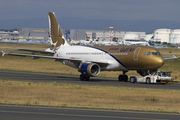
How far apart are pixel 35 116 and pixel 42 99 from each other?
8.39 m

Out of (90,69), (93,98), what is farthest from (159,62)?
(93,98)

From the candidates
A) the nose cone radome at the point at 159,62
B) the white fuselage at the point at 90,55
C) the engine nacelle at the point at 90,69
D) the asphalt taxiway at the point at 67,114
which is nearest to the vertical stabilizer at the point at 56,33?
the white fuselage at the point at 90,55

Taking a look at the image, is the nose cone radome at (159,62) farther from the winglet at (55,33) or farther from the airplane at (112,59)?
the winglet at (55,33)

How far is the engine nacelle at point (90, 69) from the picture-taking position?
44781 mm

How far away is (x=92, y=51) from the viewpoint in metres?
49.1

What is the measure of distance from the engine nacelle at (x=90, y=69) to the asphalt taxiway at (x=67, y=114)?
79.0 feet

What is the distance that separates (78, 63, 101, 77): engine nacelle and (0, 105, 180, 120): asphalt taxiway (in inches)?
948

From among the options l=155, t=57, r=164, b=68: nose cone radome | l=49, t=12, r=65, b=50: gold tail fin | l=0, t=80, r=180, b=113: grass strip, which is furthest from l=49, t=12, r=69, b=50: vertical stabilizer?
l=0, t=80, r=180, b=113: grass strip

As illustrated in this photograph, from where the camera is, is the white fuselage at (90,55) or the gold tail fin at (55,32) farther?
the gold tail fin at (55,32)

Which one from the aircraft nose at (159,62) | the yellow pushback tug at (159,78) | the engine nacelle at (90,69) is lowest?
the yellow pushback tug at (159,78)

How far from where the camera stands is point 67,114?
722 inches

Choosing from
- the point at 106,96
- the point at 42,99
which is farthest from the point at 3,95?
the point at 106,96

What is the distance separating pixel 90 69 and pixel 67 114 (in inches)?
1042

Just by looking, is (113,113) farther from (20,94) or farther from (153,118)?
(20,94)
